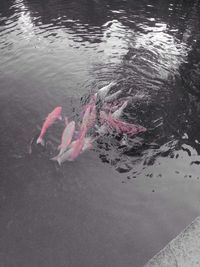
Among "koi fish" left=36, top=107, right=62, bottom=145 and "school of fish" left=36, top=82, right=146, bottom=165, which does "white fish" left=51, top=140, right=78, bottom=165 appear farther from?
"koi fish" left=36, top=107, right=62, bottom=145

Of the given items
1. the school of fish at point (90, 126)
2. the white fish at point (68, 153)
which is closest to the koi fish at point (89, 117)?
the school of fish at point (90, 126)

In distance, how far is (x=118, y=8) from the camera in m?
17.7

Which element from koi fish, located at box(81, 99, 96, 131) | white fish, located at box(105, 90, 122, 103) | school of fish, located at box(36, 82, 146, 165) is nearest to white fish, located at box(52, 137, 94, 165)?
school of fish, located at box(36, 82, 146, 165)

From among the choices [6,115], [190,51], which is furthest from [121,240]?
[190,51]

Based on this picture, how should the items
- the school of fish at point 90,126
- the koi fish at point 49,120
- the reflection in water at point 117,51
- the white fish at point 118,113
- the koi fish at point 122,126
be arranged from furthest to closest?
the reflection in water at point 117,51
the white fish at point 118,113
the koi fish at point 122,126
the koi fish at point 49,120
the school of fish at point 90,126

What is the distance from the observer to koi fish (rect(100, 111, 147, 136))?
27.0 ft

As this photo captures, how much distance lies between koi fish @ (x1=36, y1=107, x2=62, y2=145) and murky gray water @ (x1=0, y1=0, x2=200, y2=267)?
276mm

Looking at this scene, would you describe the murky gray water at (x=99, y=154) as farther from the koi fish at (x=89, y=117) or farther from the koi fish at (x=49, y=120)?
the koi fish at (x=89, y=117)

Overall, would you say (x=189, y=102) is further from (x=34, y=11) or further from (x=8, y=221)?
(x=34, y=11)

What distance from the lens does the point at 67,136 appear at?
7.77 meters

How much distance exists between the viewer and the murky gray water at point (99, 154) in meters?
5.84

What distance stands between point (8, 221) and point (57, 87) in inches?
→ 209

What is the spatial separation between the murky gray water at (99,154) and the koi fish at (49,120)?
276 mm

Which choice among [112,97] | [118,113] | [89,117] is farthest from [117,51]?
[89,117]
